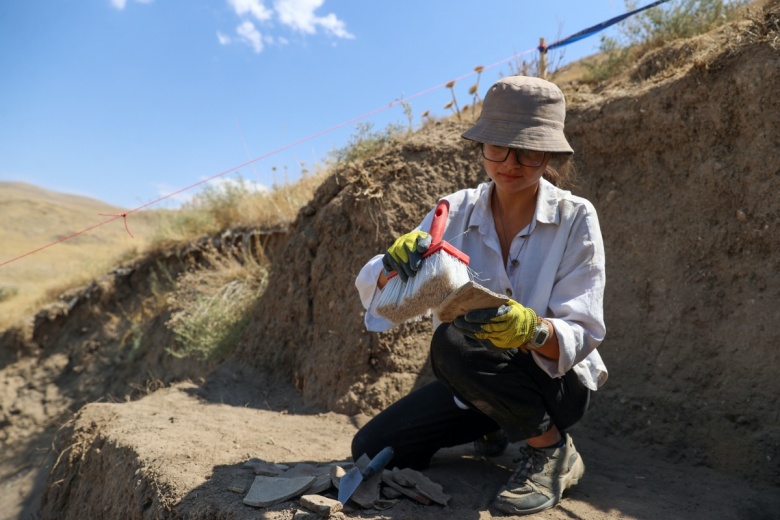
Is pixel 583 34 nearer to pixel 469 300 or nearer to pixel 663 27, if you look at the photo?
pixel 663 27

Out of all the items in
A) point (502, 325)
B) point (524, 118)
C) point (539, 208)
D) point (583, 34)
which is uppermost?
point (583, 34)

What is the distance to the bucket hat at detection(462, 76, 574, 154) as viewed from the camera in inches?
90.0

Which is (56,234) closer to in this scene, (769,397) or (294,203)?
(294,203)

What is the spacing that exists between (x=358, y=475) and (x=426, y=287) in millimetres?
851

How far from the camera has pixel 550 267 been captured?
2.38m

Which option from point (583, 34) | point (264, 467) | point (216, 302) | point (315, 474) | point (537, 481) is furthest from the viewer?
point (216, 302)

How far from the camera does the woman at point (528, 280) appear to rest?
7.37 feet

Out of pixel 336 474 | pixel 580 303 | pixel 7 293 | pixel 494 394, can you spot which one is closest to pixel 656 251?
pixel 580 303

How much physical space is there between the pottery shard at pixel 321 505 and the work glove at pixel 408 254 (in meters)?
0.86

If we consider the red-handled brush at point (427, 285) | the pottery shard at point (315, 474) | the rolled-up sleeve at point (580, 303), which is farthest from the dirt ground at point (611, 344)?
the red-handled brush at point (427, 285)

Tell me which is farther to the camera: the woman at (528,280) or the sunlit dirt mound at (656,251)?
the sunlit dirt mound at (656,251)

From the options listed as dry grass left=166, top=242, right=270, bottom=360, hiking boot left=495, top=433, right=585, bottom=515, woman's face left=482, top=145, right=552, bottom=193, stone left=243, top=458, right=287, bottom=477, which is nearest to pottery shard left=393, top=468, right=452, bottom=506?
hiking boot left=495, top=433, right=585, bottom=515

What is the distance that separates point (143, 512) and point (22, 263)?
69.4ft

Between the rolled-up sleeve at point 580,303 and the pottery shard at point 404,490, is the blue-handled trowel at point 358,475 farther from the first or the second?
the rolled-up sleeve at point 580,303
